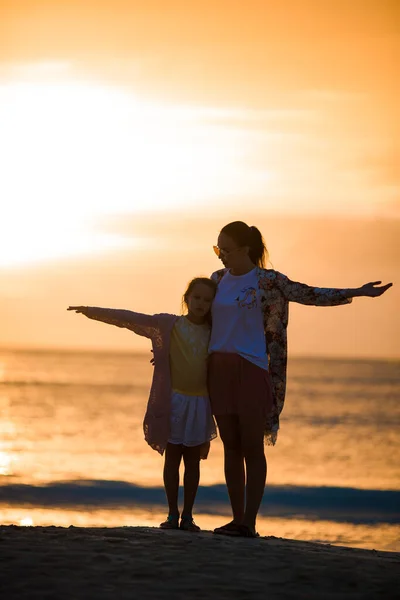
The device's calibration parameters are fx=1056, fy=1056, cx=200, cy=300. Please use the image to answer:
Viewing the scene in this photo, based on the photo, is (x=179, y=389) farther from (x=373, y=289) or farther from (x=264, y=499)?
(x=264, y=499)

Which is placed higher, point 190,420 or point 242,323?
point 242,323

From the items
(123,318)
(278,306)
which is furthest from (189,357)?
(278,306)

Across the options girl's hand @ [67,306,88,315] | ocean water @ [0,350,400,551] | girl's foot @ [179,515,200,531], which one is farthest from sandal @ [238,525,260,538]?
ocean water @ [0,350,400,551]

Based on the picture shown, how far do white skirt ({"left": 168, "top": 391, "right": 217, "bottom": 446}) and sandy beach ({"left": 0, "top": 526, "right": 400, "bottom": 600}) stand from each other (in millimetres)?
771

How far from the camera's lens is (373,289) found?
7270mm

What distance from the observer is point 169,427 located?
7719 mm

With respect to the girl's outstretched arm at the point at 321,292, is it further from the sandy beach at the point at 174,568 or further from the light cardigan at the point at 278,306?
the sandy beach at the point at 174,568

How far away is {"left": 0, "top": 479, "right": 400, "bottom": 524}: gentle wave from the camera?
14.7 meters

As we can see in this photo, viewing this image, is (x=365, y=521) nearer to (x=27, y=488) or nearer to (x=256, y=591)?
(x=27, y=488)

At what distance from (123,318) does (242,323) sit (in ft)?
2.98

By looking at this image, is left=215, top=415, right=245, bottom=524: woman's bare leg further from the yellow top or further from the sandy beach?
the sandy beach

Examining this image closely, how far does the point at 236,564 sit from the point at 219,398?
4.84ft

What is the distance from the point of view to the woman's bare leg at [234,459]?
24.5 feet

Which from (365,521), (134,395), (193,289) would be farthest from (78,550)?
(134,395)
